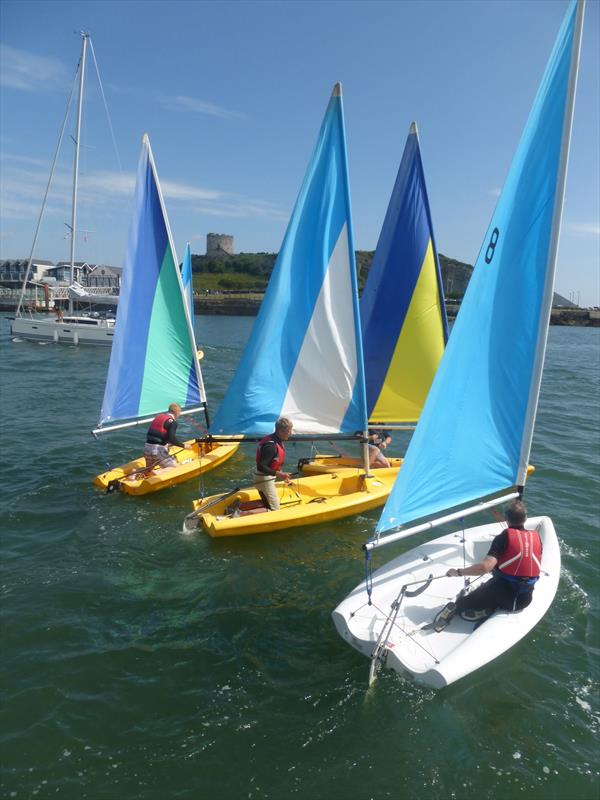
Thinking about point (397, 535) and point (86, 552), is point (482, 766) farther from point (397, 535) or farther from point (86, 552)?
point (86, 552)

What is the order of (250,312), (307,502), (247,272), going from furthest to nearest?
(247,272) → (250,312) → (307,502)

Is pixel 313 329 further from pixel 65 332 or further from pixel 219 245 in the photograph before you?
pixel 219 245

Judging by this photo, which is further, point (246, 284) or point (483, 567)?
point (246, 284)

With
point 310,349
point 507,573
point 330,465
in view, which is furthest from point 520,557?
point 330,465

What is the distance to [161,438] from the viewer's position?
11.0 m

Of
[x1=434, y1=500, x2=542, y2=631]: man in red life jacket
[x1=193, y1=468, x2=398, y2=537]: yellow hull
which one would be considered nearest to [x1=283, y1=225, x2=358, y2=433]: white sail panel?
[x1=193, y1=468, x2=398, y2=537]: yellow hull

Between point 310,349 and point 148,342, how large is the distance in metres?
4.02

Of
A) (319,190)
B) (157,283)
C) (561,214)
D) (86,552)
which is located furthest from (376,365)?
(86,552)

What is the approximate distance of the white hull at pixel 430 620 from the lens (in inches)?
217

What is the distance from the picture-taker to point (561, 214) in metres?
5.87

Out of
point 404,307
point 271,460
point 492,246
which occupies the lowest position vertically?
point 271,460

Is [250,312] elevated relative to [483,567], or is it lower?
elevated

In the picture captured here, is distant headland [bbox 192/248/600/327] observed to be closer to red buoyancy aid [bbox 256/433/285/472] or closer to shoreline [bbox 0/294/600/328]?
shoreline [bbox 0/294/600/328]

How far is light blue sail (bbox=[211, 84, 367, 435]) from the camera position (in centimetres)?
906
